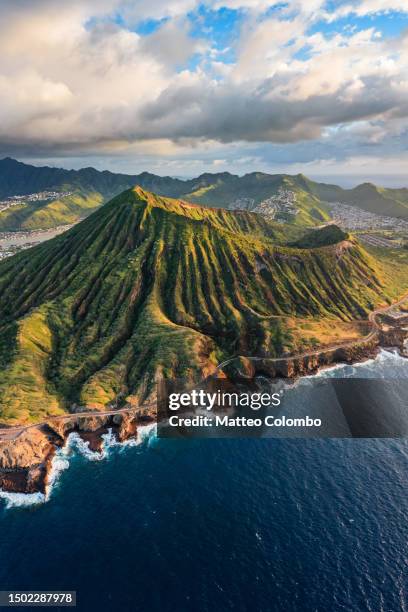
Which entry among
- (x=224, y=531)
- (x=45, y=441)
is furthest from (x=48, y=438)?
(x=224, y=531)

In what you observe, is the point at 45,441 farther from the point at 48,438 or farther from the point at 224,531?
the point at 224,531

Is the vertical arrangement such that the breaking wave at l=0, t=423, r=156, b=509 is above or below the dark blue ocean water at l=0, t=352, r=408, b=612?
below

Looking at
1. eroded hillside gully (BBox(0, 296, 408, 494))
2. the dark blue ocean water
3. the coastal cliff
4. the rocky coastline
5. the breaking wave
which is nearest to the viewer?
the dark blue ocean water

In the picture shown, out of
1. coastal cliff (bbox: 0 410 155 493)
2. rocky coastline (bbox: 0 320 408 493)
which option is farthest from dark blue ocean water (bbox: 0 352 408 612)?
rocky coastline (bbox: 0 320 408 493)

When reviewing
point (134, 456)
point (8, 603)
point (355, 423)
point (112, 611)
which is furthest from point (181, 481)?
point (355, 423)

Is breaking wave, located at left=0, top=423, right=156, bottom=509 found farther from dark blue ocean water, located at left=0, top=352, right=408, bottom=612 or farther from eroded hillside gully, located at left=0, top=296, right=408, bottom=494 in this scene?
dark blue ocean water, located at left=0, top=352, right=408, bottom=612

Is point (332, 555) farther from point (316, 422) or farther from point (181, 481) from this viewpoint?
point (316, 422)

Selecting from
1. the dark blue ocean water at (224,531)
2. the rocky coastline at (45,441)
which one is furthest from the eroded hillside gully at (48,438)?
the dark blue ocean water at (224,531)

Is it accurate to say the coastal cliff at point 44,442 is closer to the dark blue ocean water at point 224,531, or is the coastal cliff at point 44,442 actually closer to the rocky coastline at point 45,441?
the rocky coastline at point 45,441
